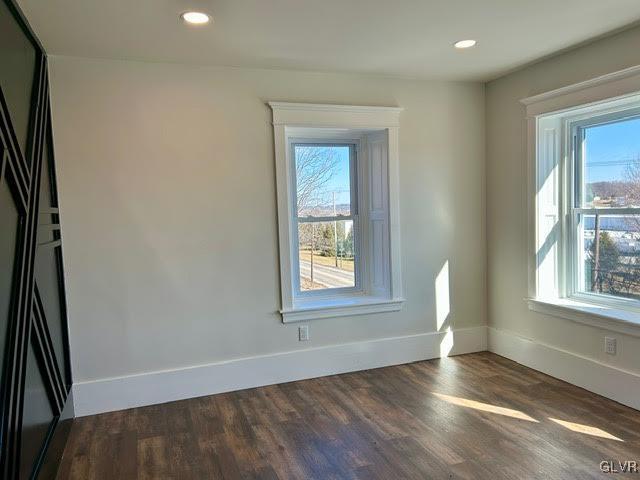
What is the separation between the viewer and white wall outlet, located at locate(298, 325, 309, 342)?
3672 millimetres

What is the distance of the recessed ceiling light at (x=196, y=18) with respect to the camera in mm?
2441

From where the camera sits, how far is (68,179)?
10.1 feet

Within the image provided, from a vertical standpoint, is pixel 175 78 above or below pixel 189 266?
above

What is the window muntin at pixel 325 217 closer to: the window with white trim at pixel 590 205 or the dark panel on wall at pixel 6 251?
the window with white trim at pixel 590 205

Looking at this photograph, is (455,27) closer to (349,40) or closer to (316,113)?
(349,40)

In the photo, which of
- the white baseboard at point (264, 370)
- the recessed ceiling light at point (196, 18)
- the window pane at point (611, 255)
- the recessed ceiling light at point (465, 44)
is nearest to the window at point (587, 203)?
the window pane at point (611, 255)

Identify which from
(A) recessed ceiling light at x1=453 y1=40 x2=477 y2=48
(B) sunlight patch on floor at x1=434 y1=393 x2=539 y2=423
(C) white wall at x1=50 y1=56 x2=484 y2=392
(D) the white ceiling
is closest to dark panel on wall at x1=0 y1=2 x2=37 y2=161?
(D) the white ceiling

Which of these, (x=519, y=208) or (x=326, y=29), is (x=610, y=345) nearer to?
(x=519, y=208)

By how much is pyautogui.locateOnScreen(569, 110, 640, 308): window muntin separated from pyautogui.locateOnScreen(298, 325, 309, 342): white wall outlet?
2.10 meters

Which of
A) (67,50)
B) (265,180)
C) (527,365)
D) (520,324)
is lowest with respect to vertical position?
(527,365)

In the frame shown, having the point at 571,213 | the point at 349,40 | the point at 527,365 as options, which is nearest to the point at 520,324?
the point at 527,365

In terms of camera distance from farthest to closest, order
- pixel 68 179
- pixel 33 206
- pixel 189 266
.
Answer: pixel 189 266, pixel 68 179, pixel 33 206

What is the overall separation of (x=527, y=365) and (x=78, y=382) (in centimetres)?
338

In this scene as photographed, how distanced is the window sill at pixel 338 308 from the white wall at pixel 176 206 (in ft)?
0.27
